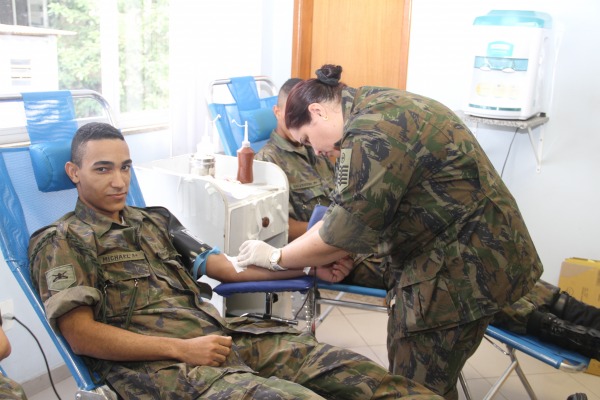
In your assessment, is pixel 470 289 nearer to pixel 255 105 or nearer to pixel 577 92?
pixel 255 105

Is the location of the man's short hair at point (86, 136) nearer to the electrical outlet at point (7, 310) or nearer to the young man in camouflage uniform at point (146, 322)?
the young man in camouflage uniform at point (146, 322)

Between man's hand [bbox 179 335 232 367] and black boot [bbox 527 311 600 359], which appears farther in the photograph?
black boot [bbox 527 311 600 359]

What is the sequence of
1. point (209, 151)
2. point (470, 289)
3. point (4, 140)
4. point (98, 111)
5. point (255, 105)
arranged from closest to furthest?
point (470, 289), point (4, 140), point (209, 151), point (98, 111), point (255, 105)

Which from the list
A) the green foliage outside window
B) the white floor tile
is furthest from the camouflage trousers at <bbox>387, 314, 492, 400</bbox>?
the green foliage outside window

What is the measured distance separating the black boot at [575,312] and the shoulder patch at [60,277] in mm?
1629

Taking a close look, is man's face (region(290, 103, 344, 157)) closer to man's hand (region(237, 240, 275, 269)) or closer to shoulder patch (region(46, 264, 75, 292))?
man's hand (region(237, 240, 275, 269))

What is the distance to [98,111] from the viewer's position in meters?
2.99

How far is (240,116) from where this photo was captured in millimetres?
3080

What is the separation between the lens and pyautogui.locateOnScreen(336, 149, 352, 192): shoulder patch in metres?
1.63

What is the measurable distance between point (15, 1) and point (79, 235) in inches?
47.1

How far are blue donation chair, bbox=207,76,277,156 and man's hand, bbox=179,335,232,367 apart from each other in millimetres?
1405

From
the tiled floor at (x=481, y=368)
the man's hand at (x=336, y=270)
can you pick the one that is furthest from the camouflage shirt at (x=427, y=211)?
the tiled floor at (x=481, y=368)

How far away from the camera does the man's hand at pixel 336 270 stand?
2.28m

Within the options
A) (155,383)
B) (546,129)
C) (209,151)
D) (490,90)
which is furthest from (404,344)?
(546,129)
